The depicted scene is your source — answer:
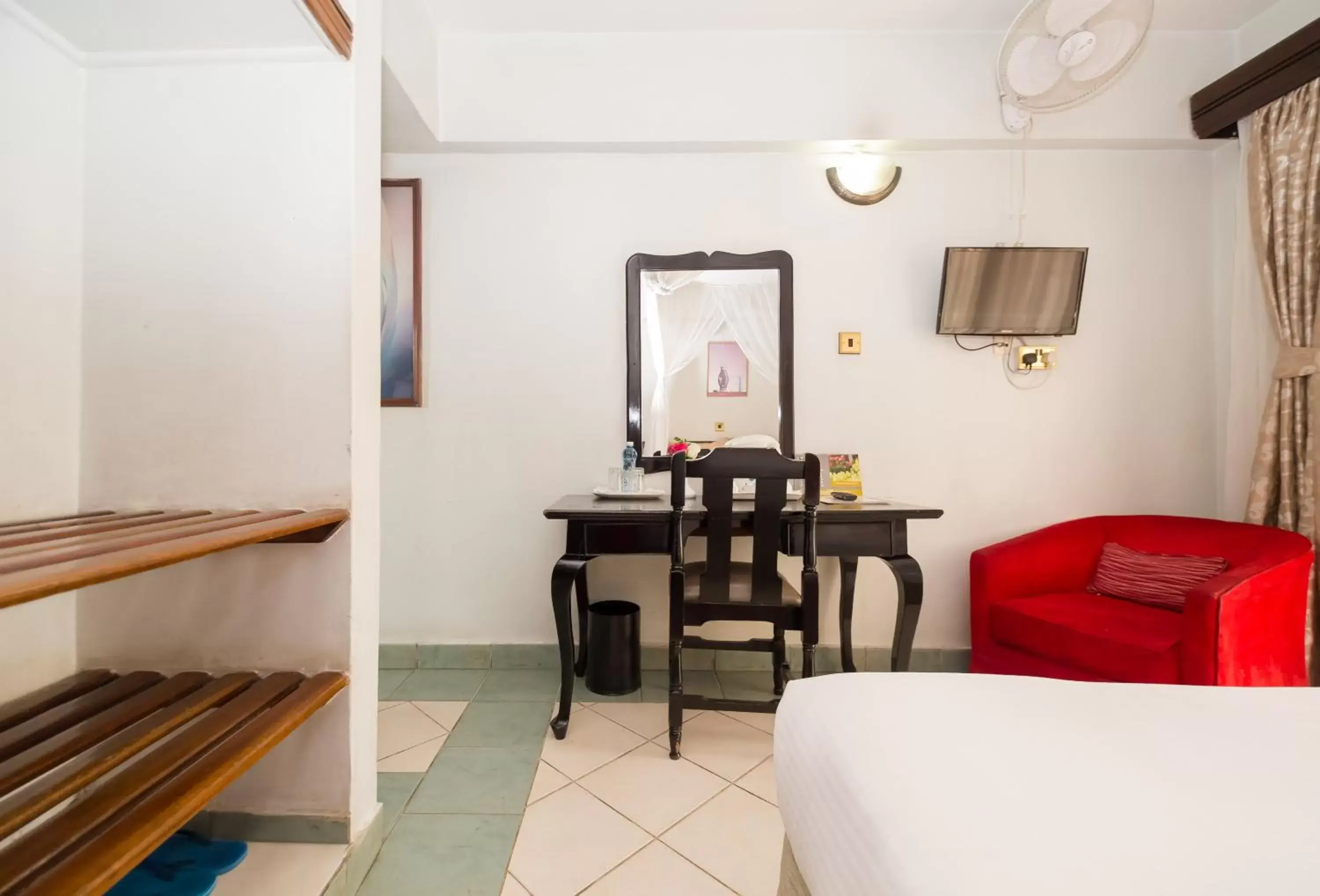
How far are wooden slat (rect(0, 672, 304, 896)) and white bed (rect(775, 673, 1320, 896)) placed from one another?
87 centimetres

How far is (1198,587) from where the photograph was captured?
1.73m

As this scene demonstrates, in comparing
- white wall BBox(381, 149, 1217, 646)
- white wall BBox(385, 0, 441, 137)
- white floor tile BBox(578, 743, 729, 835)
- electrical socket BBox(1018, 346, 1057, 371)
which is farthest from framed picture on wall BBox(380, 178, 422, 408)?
electrical socket BBox(1018, 346, 1057, 371)

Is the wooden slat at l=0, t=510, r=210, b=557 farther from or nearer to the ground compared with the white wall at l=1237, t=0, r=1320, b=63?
nearer to the ground

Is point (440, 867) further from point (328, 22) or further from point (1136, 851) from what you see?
point (328, 22)

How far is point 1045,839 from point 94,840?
3.69 feet

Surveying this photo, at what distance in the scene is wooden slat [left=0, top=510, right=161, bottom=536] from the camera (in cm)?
98

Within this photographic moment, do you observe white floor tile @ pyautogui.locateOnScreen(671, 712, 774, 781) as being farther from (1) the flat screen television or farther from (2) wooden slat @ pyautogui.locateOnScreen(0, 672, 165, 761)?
(1) the flat screen television

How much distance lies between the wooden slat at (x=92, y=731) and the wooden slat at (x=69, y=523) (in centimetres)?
35

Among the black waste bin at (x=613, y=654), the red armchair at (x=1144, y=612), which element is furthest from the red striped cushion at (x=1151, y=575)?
the black waste bin at (x=613, y=654)

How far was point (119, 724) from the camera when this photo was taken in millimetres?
979

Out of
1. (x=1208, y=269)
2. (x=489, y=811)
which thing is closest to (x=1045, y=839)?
(x=489, y=811)

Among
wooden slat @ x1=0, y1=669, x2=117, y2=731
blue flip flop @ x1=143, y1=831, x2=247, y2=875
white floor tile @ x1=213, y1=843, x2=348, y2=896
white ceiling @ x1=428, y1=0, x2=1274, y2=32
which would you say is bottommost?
white floor tile @ x1=213, y1=843, x2=348, y2=896

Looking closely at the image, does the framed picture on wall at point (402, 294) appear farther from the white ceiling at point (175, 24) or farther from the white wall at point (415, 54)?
the white ceiling at point (175, 24)

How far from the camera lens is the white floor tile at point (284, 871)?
1127 millimetres
